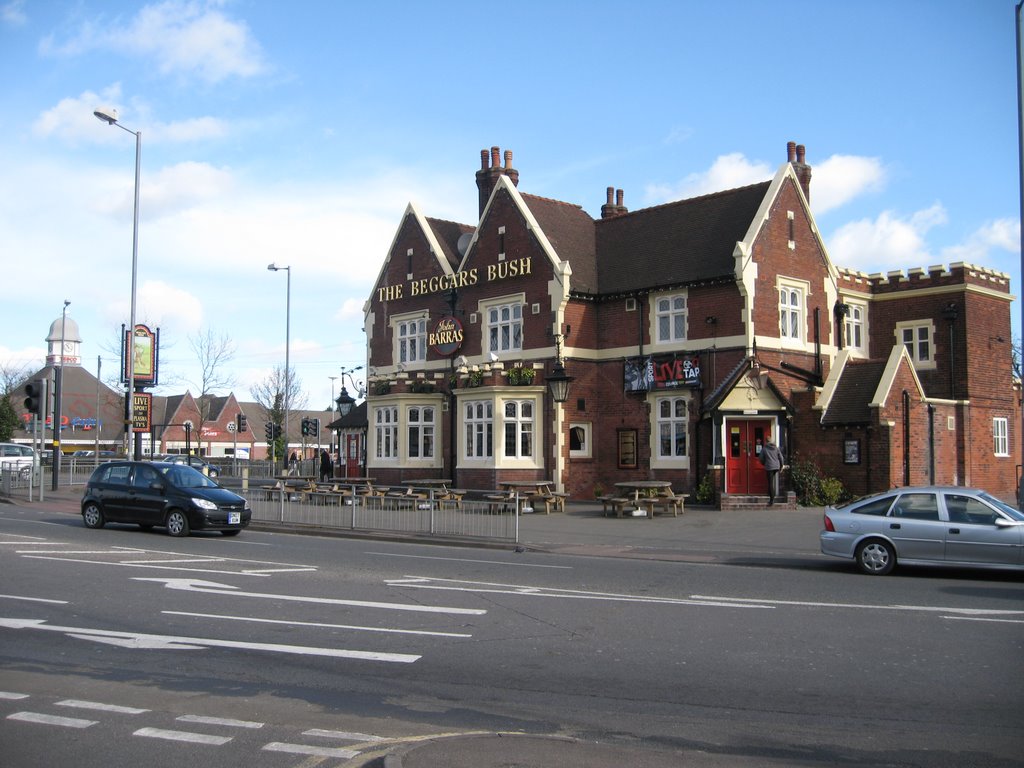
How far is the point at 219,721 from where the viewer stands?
22.6 ft

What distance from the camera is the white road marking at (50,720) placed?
679cm

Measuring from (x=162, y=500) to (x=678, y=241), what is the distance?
59.9 ft

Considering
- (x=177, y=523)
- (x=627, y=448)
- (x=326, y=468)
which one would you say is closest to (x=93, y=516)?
(x=177, y=523)

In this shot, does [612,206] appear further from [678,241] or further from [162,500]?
[162,500]

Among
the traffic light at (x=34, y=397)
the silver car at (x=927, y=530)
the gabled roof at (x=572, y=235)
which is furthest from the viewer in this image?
the gabled roof at (x=572, y=235)

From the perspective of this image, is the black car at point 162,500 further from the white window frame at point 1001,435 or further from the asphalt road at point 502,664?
the white window frame at point 1001,435

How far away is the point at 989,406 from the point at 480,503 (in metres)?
21.1

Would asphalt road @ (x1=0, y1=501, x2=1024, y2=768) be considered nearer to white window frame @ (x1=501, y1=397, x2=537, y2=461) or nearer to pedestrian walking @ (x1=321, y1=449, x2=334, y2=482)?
white window frame @ (x1=501, y1=397, x2=537, y2=461)

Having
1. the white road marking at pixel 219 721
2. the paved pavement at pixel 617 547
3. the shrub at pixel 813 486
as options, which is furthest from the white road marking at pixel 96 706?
the shrub at pixel 813 486

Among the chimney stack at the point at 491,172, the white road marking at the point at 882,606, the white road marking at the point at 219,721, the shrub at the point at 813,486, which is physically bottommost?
the white road marking at the point at 882,606

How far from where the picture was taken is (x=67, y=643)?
9531 mm

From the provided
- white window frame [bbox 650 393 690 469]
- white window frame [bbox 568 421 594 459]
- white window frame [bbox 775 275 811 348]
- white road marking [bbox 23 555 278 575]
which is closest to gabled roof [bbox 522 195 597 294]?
white window frame [bbox 568 421 594 459]

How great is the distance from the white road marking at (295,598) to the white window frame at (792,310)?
20.2m

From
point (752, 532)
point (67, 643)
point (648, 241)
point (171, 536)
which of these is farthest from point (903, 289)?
point (67, 643)
